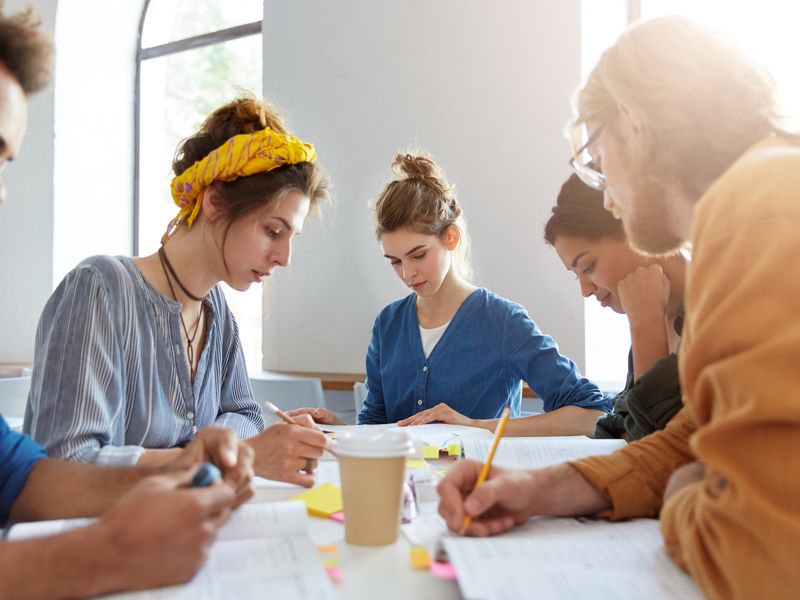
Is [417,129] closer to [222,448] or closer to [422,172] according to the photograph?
[422,172]

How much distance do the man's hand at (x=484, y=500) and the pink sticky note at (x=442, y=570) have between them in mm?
100

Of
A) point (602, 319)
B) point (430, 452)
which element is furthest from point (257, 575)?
point (602, 319)

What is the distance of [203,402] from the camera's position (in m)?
1.67

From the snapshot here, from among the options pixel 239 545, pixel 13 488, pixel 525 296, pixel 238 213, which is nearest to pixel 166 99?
pixel 525 296

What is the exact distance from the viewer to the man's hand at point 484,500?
91cm

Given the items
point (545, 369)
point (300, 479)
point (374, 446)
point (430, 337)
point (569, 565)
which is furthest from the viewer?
point (430, 337)

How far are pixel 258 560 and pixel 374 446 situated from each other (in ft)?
0.61

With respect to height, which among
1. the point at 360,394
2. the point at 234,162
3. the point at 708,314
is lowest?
the point at 360,394

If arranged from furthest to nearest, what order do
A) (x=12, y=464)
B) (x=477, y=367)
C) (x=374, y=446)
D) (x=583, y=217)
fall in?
(x=477, y=367)
(x=583, y=217)
(x=12, y=464)
(x=374, y=446)

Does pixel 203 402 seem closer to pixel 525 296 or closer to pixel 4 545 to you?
pixel 4 545

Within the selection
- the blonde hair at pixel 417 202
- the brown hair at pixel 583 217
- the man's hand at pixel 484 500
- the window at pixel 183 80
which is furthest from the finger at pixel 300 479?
the window at pixel 183 80

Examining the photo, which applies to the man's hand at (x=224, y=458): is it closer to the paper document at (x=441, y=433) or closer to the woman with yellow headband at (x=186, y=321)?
the woman with yellow headband at (x=186, y=321)

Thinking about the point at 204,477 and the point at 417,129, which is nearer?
the point at 204,477

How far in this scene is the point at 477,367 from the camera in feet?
7.45
